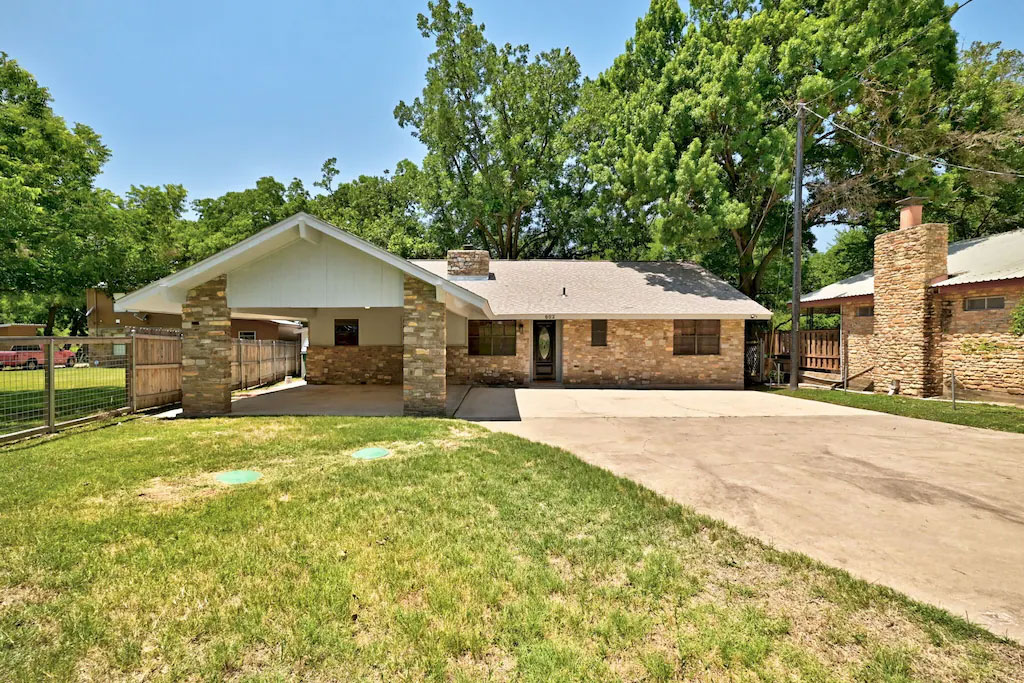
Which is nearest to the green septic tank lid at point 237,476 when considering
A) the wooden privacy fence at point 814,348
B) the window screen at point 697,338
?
the window screen at point 697,338

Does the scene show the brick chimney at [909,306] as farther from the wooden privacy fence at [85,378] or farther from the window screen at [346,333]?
the wooden privacy fence at [85,378]

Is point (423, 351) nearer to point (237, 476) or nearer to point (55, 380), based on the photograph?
point (237, 476)

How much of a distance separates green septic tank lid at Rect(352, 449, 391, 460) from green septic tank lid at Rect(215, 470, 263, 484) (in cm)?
124

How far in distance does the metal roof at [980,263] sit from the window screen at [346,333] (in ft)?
55.8

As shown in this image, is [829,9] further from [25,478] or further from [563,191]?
[25,478]

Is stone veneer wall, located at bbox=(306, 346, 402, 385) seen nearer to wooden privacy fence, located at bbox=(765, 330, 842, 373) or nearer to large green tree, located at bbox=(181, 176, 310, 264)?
wooden privacy fence, located at bbox=(765, 330, 842, 373)

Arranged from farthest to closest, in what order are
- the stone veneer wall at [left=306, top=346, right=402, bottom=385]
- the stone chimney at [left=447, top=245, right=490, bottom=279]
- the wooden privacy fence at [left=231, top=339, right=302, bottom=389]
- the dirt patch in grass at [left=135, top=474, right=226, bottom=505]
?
the stone chimney at [left=447, top=245, right=490, bottom=279] → the stone veneer wall at [left=306, top=346, right=402, bottom=385] → the wooden privacy fence at [left=231, top=339, right=302, bottom=389] → the dirt patch in grass at [left=135, top=474, right=226, bottom=505]

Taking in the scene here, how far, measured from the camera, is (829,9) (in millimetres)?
16391

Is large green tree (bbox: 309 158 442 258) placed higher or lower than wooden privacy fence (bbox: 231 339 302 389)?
higher

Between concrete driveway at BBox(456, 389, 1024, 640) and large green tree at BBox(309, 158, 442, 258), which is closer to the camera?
concrete driveway at BBox(456, 389, 1024, 640)

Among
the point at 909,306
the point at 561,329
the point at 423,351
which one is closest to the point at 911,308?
the point at 909,306

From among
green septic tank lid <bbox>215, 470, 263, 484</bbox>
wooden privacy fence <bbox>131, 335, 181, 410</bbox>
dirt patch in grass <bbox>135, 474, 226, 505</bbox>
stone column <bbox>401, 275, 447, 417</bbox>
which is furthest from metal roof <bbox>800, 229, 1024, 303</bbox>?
wooden privacy fence <bbox>131, 335, 181, 410</bbox>

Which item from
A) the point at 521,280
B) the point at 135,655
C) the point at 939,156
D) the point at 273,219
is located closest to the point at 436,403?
the point at 135,655

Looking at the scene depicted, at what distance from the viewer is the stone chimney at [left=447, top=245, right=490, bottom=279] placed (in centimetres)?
1688
